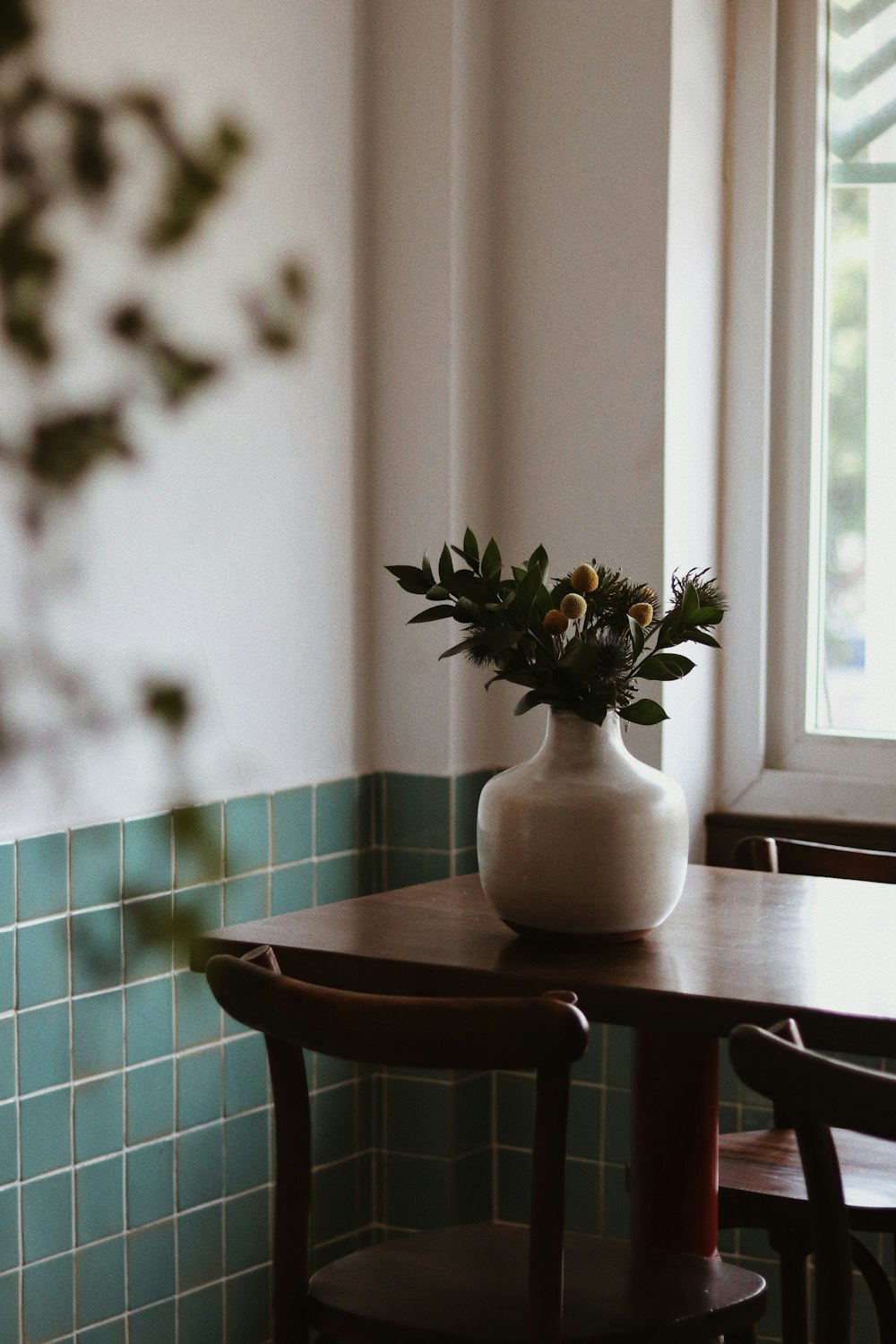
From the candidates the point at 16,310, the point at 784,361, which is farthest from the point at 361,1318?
the point at 784,361

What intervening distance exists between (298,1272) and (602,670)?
66 cm

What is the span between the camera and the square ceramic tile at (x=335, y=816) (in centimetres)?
266

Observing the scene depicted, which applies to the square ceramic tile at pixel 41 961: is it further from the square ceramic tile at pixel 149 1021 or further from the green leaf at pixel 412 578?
the green leaf at pixel 412 578

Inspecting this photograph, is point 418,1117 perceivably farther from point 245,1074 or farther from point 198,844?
point 198,844

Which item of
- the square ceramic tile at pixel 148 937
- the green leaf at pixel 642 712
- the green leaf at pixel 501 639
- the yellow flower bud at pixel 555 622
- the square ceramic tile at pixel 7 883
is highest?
the yellow flower bud at pixel 555 622

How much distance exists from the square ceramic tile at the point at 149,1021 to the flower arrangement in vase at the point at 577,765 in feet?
2.30

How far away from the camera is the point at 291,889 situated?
2.59 metres

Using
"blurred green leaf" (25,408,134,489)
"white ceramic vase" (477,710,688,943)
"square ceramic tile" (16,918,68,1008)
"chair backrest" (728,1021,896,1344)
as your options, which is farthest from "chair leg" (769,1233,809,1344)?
"blurred green leaf" (25,408,134,489)

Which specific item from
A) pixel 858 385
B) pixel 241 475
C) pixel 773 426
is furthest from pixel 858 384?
pixel 241 475

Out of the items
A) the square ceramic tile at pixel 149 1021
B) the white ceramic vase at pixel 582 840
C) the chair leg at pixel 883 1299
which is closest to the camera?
the white ceramic vase at pixel 582 840

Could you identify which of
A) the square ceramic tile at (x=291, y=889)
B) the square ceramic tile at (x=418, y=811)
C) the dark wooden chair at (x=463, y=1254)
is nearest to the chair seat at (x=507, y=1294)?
the dark wooden chair at (x=463, y=1254)

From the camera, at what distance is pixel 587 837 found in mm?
1725

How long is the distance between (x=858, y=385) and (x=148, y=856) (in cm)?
143

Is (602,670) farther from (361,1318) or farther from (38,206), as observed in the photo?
(38,206)
